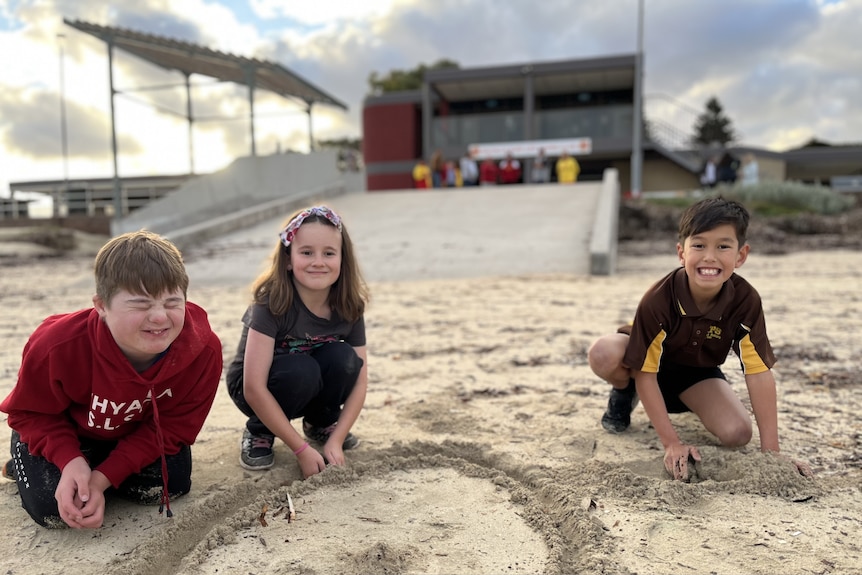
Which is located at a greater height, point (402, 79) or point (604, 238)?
point (402, 79)

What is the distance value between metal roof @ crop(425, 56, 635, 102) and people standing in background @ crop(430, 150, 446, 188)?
6012mm

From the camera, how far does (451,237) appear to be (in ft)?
31.2

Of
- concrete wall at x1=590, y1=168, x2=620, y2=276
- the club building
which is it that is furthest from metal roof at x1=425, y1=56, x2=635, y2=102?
concrete wall at x1=590, y1=168, x2=620, y2=276

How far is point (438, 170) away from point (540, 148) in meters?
5.60

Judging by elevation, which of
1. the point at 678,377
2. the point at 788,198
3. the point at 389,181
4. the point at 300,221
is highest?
the point at 389,181

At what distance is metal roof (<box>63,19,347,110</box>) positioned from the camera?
1247cm

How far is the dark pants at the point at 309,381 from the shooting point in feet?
7.36

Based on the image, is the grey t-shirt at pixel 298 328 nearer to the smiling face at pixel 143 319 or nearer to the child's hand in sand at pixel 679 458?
the smiling face at pixel 143 319

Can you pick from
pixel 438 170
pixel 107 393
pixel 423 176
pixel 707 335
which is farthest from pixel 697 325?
pixel 423 176

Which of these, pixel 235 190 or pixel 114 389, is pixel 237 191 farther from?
pixel 114 389

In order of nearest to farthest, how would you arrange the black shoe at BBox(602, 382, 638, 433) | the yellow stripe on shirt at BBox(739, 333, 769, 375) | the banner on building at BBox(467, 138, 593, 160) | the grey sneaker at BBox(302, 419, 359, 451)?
the yellow stripe on shirt at BBox(739, 333, 769, 375)
the grey sneaker at BBox(302, 419, 359, 451)
the black shoe at BBox(602, 382, 638, 433)
the banner on building at BBox(467, 138, 593, 160)

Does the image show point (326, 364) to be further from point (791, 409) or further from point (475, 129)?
point (475, 129)

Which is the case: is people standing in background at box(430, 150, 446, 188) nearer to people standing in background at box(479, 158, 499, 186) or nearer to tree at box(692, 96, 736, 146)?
people standing in background at box(479, 158, 499, 186)

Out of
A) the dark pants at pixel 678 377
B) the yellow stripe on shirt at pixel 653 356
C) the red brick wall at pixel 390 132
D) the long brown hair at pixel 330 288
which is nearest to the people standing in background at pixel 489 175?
the red brick wall at pixel 390 132
